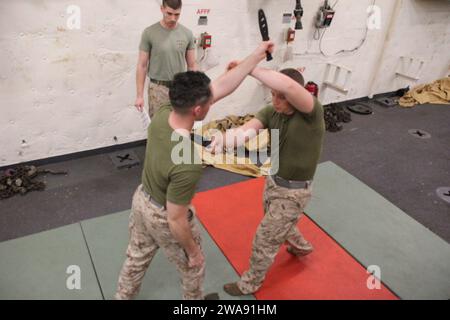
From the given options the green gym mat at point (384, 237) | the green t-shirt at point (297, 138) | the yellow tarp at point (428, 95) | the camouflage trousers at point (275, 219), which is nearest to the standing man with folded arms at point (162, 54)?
the green t-shirt at point (297, 138)

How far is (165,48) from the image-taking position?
3342mm

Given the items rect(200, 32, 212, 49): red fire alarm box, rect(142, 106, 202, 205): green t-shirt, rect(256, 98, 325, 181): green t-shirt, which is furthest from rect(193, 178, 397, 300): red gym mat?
rect(200, 32, 212, 49): red fire alarm box

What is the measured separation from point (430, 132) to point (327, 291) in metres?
3.72

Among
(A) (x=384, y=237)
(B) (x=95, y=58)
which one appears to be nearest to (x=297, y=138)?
(A) (x=384, y=237)

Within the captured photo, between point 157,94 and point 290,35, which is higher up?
point 290,35

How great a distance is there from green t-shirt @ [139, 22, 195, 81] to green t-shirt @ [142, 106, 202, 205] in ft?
5.48

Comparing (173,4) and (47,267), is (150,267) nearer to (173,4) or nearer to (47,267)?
(47,267)

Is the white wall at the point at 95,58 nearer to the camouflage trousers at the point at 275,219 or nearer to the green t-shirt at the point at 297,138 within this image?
the green t-shirt at the point at 297,138

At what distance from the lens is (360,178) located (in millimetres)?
4086

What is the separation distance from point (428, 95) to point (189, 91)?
20.0 feet

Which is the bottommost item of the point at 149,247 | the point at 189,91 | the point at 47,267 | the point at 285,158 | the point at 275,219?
the point at 47,267

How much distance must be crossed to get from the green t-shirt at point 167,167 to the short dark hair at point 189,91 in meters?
0.14
